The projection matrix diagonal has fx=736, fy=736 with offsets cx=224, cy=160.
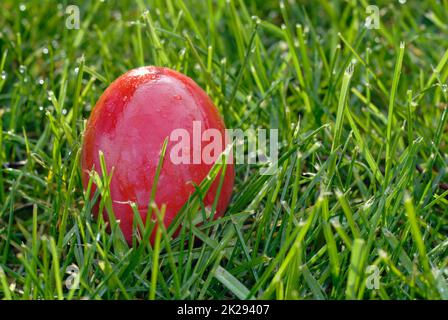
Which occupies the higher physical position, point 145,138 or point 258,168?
point 145,138

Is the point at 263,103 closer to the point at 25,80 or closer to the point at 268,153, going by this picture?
the point at 268,153

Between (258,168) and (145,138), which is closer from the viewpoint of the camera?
(145,138)

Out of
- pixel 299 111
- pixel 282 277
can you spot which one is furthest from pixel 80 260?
pixel 299 111
